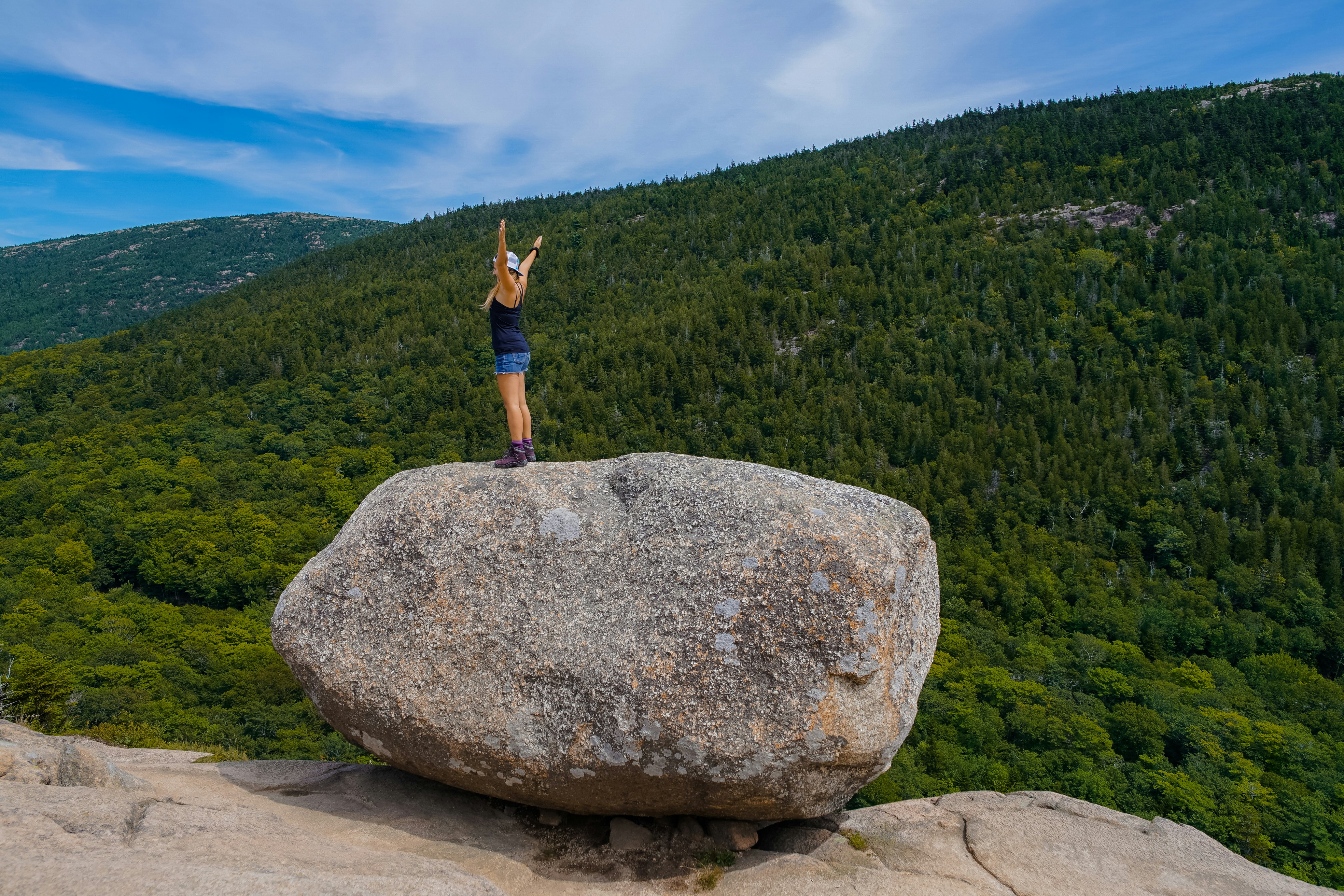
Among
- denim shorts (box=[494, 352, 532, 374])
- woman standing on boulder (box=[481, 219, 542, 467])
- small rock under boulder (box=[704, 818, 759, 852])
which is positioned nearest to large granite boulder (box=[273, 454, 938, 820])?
small rock under boulder (box=[704, 818, 759, 852])

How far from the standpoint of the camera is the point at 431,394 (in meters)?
111

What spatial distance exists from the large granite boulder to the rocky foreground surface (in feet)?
2.48

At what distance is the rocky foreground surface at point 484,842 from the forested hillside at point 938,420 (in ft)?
67.0

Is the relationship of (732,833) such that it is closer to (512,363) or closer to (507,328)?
(512,363)

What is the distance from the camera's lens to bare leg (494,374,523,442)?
502 inches

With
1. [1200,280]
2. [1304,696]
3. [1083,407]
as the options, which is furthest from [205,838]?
[1200,280]

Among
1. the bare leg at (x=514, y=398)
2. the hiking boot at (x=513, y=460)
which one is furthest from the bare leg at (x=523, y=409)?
the hiking boot at (x=513, y=460)

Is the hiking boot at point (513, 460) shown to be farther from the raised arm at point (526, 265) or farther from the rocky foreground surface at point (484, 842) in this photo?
the rocky foreground surface at point (484, 842)

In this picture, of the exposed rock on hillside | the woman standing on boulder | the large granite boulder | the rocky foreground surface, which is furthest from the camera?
the woman standing on boulder

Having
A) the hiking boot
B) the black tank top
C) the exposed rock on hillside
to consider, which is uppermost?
the black tank top

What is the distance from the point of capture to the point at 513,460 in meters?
12.9

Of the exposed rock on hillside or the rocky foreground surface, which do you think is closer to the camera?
the rocky foreground surface

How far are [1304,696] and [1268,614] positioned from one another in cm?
1673

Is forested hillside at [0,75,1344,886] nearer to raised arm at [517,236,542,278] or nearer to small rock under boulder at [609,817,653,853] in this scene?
small rock under boulder at [609,817,653,853]
